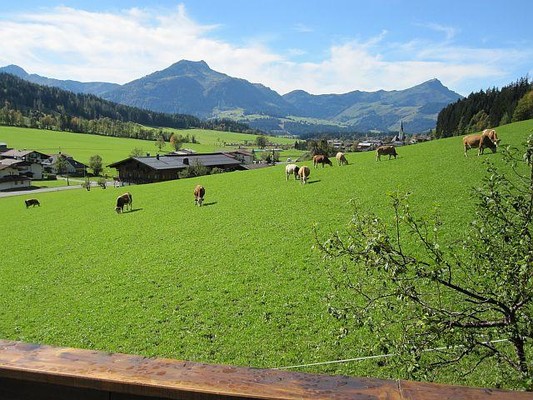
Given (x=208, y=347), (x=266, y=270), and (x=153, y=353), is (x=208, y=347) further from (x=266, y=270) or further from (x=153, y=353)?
(x=266, y=270)

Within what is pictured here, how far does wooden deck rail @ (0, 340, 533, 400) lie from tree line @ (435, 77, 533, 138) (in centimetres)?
9166

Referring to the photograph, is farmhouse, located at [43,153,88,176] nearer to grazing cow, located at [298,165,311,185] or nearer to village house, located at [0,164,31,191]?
village house, located at [0,164,31,191]

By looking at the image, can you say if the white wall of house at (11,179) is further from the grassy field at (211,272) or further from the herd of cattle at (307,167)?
the herd of cattle at (307,167)

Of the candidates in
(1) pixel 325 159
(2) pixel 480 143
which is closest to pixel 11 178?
(1) pixel 325 159

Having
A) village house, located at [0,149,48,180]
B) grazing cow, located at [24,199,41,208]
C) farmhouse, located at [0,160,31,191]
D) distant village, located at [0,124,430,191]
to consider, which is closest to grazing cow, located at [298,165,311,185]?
grazing cow, located at [24,199,41,208]

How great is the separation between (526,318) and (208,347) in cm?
881

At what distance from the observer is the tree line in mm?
84425

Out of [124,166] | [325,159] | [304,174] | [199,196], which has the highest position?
[325,159]

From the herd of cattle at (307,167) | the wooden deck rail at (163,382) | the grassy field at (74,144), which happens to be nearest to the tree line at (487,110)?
the herd of cattle at (307,167)

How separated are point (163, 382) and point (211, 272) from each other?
16.0 m

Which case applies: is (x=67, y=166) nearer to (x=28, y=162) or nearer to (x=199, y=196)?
(x=28, y=162)

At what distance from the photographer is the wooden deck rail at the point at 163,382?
2033 millimetres

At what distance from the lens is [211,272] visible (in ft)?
58.9

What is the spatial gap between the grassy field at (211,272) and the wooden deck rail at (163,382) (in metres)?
3.55
